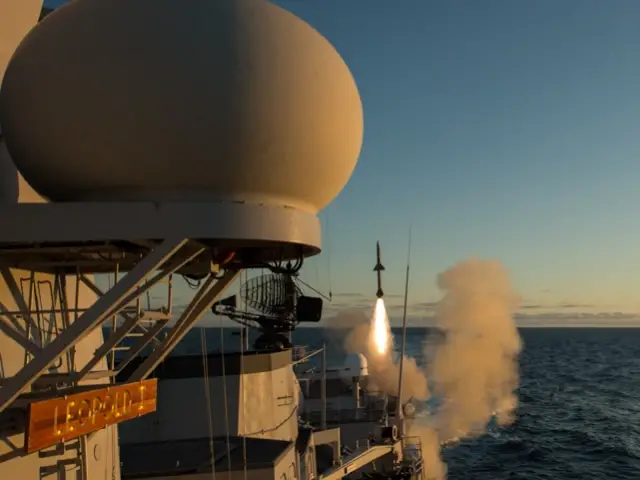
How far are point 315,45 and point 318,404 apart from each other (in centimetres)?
3600

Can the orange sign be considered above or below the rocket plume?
above

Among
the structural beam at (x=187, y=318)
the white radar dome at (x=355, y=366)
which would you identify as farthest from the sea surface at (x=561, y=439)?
the structural beam at (x=187, y=318)

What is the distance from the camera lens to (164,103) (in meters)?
7.05

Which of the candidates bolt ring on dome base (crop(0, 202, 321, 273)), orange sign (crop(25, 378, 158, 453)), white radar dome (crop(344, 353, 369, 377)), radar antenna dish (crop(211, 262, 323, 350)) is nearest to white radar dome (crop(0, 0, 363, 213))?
bolt ring on dome base (crop(0, 202, 321, 273))

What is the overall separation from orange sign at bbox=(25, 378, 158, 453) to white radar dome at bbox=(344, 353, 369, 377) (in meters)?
36.8

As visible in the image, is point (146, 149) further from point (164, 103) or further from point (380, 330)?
point (380, 330)

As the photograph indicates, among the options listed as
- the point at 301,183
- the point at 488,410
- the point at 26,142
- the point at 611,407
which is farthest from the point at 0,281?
the point at 611,407

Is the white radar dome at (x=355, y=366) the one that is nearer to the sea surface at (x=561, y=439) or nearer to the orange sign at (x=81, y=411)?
the sea surface at (x=561, y=439)

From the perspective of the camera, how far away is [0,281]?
8.89 m

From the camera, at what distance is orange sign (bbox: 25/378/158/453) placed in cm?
721

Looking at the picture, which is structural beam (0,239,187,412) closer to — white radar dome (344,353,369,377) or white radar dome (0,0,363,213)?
white radar dome (0,0,363,213)

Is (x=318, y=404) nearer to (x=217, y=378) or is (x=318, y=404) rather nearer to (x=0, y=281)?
(x=217, y=378)

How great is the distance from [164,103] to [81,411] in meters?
4.02

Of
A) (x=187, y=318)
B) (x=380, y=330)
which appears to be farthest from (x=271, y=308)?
(x=380, y=330)
